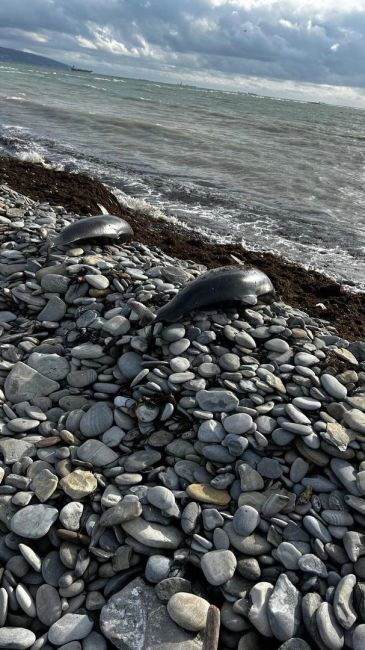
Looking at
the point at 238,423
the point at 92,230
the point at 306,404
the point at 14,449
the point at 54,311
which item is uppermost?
the point at 92,230

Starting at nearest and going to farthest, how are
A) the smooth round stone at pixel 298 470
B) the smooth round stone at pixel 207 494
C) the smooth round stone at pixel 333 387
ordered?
the smooth round stone at pixel 207 494
the smooth round stone at pixel 298 470
the smooth round stone at pixel 333 387

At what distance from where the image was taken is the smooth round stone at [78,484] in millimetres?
3271

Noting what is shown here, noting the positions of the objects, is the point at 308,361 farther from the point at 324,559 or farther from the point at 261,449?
the point at 324,559

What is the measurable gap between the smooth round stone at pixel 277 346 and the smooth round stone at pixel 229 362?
15.0 inches

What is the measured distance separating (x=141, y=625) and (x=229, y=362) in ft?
6.88

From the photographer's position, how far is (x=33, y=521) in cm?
307

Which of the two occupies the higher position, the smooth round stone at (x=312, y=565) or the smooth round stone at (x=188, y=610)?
the smooth round stone at (x=312, y=565)

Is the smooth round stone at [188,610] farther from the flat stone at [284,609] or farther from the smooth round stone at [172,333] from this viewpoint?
the smooth round stone at [172,333]

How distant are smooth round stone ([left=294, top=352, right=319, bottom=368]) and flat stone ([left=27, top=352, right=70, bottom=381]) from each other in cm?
208

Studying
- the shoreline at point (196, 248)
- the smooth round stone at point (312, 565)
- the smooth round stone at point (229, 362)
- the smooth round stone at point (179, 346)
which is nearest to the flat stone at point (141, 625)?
the smooth round stone at point (312, 565)

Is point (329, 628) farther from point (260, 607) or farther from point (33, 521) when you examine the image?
point (33, 521)

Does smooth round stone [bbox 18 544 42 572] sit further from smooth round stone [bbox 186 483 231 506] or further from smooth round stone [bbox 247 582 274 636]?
smooth round stone [bbox 247 582 274 636]

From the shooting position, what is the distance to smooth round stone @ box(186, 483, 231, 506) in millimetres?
3279

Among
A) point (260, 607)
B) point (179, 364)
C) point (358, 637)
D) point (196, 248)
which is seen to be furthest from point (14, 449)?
point (196, 248)
